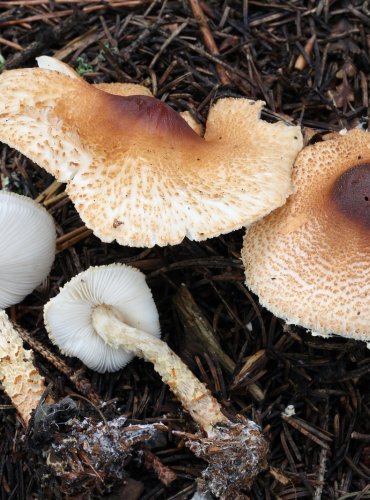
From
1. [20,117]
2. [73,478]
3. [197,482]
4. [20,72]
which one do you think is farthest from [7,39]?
[197,482]

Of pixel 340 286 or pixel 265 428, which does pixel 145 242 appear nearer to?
pixel 340 286

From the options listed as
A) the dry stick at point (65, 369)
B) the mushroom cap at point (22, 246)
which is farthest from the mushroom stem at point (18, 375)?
the mushroom cap at point (22, 246)

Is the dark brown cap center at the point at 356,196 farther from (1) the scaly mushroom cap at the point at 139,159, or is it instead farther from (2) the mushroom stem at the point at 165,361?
(2) the mushroom stem at the point at 165,361

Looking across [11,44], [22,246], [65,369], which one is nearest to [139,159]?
[22,246]

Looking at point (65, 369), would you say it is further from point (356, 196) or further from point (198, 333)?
point (356, 196)

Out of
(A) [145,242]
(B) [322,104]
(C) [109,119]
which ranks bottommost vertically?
(A) [145,242]

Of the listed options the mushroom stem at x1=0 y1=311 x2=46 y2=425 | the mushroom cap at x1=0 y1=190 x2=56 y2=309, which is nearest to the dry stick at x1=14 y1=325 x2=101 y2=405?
the mushroom stem at x1=0 y1=311 x2=46 y2=425

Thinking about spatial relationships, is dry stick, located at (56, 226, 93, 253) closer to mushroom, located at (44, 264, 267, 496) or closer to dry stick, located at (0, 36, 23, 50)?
mushroom, located at (44, 264, 267, 496)
